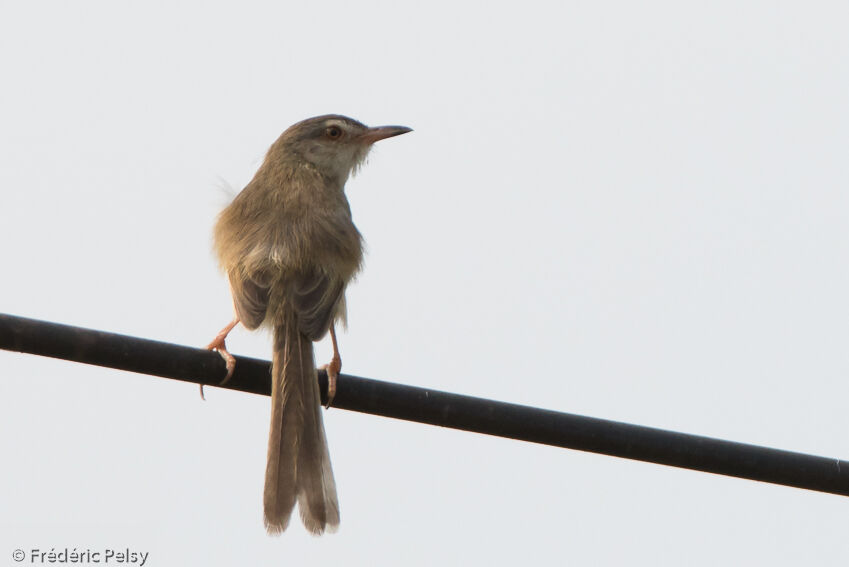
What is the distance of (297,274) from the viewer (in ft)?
21.8

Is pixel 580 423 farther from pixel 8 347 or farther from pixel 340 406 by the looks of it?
pixel 8 347

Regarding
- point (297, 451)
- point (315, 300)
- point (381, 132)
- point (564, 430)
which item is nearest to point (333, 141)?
point (381, 132)

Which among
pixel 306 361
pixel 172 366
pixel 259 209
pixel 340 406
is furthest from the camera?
pixel 259 209

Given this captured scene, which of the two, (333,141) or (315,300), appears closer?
(315,300)

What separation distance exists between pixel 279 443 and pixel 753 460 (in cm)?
248

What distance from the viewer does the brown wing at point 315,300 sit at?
6.38m

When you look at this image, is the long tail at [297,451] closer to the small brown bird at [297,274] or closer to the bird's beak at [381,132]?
the small brown bird at [297,274]

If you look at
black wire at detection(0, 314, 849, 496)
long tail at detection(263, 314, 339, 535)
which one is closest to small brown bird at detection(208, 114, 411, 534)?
long tail at detection(263, 314, 339, 535)

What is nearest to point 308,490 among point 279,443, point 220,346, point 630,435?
point 279,443

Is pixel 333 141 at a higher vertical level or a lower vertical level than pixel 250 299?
higher

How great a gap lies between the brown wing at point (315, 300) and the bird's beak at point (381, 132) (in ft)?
8.45

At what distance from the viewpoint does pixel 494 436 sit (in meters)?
4.25

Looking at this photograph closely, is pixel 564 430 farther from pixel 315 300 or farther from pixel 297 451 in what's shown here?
pixel 315 300

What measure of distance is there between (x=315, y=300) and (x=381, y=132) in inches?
118
